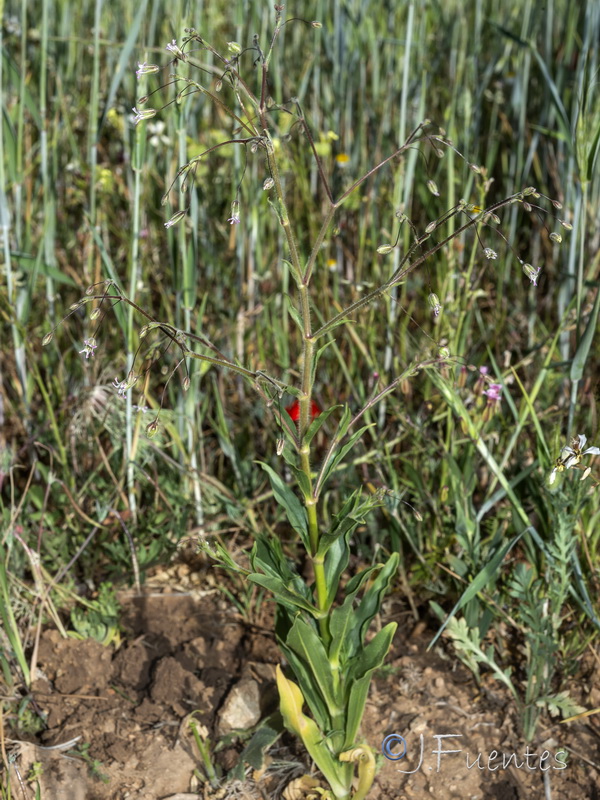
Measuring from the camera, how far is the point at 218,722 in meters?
1.29

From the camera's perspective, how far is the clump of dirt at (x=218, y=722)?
1.20 meters

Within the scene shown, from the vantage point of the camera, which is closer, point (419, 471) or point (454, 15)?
point (419, 471)

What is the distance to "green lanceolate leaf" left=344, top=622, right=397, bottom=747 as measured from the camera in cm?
107

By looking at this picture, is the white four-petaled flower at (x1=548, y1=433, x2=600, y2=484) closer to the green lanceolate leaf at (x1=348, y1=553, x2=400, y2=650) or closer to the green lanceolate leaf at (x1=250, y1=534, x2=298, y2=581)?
the green lanceolate leaf at (x1=348, y1=553, x2=400, y2=650)

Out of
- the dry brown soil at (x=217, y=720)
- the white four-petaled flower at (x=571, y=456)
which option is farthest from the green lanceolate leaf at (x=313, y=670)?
the white four-petaled flower at (x=571, y=456)

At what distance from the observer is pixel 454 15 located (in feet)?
8.11

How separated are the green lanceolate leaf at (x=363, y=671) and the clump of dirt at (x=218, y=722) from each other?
15 cm

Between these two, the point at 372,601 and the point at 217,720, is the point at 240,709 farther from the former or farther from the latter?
the point at 372,601

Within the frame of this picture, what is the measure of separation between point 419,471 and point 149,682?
62 centimetres

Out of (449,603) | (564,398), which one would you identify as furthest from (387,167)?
(449,603)

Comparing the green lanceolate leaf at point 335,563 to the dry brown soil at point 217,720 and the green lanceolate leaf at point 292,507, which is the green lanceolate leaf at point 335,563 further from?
the dry brown soil at point 217,720

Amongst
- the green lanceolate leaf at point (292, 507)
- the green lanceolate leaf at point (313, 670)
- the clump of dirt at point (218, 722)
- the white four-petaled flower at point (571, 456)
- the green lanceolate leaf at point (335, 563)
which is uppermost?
the white four-petaled flower at point (571, 456)

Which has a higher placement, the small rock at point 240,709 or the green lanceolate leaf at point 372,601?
the green lanceolate leaf at point 372,601

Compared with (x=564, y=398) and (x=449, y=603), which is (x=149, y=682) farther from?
(x=564, y=398)
